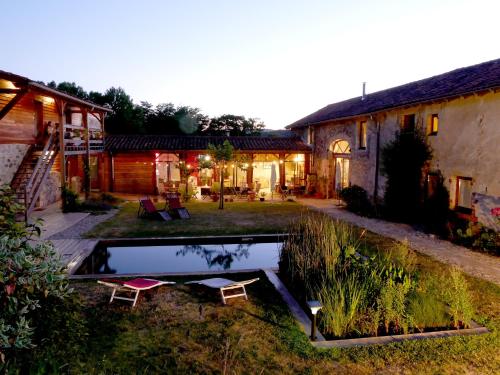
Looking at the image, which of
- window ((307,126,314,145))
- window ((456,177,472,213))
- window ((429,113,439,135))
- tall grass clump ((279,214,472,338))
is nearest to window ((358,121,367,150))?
window ((429,113,439,135))

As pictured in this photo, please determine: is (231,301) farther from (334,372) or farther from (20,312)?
(20,312)

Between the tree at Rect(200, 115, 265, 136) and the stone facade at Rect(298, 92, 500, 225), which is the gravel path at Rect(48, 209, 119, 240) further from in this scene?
the tree at Rect(200, 115, 265, 136)

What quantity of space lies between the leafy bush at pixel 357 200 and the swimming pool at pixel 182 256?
6.01 metres

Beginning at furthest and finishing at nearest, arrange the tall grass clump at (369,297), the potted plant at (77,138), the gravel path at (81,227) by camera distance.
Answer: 1. the potted plant at (77,138)
2. the gravel path at (81,227)
3. the tall grass clump at (369,297)

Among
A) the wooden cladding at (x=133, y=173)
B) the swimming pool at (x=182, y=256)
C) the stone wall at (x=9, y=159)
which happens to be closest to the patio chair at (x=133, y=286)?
the swimming pool at (x=182, y=256)

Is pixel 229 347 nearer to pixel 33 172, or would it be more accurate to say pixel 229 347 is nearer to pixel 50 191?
pixel 33 172

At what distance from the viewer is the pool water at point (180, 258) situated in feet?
28.5

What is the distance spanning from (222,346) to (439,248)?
7.70m

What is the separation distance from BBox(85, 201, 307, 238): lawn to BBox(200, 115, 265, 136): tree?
2624 centimetres

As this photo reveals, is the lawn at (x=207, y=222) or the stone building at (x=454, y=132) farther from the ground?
the stone building at (x=454, y=132)

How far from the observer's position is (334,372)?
434 centimetres

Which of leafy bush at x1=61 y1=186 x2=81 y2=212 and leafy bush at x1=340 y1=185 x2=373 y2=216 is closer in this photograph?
leafy bush at x1=61 y1=186 x2=81 y2=212

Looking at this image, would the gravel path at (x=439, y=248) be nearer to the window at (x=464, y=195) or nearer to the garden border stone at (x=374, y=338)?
the window at (x=464, y=195)

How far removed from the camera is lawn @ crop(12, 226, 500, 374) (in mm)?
4340
